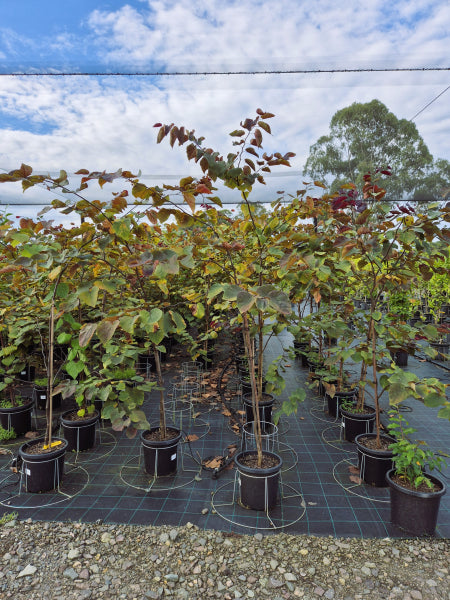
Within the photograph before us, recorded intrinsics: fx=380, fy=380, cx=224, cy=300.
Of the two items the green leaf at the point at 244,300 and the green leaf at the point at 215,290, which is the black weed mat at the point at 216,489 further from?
the green leaf at the point at 244,300

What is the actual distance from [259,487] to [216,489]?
0.35 metres

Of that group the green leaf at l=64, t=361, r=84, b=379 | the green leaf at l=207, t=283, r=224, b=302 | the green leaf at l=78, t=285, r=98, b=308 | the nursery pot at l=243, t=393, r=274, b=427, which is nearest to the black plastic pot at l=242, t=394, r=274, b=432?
the nursery pot at l=243, t=393, r=274, b=427

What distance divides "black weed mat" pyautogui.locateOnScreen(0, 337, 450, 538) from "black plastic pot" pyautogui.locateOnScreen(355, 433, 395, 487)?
0.18 ft

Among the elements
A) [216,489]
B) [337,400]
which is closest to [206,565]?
[216,489]

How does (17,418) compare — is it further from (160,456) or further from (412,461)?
(412,461)

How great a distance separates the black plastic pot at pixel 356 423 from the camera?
2.76 m

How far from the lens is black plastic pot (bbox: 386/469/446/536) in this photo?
1771 millimetres

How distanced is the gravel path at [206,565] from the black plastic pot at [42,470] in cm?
31

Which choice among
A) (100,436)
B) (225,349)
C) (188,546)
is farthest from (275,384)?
(225,349)

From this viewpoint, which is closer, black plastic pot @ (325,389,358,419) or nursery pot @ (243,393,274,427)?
nursery pot @ (243,393,274,427)

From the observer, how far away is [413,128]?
17828mm

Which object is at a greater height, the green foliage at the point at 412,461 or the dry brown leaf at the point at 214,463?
the green foliage at the point at 412,461

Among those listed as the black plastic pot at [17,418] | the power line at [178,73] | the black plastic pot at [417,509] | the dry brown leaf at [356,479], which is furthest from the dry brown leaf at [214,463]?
the power line at [178,73]

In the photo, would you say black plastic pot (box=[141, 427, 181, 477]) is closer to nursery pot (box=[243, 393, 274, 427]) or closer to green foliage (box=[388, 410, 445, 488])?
nursery pot (box=[243, 393, 274, 427])
